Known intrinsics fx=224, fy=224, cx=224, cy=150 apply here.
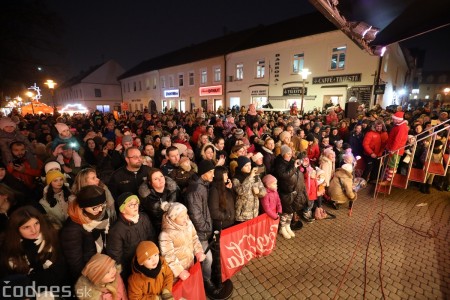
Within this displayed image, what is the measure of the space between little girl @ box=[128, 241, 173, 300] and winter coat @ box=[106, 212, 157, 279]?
28cm

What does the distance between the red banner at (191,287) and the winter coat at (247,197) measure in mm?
1319

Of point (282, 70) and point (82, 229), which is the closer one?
point (82, 229)

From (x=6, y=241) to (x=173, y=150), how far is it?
97.0 inches

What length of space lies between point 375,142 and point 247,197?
17.4ft

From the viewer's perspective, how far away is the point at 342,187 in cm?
548

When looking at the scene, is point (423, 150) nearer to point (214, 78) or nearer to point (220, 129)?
point (220, 129)

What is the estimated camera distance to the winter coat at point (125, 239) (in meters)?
2.56

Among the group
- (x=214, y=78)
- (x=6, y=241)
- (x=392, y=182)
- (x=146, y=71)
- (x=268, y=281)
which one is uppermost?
(x=146, y=71)

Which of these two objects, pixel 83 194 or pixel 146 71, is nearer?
pixel 83 194

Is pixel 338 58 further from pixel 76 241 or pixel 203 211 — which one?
pixel 76 241

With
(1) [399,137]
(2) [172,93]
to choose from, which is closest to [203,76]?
(2) [172,93]

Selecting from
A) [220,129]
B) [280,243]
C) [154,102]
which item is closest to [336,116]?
[220,129]

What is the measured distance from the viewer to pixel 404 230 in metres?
4.83

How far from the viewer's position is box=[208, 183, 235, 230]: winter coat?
3496 mm
